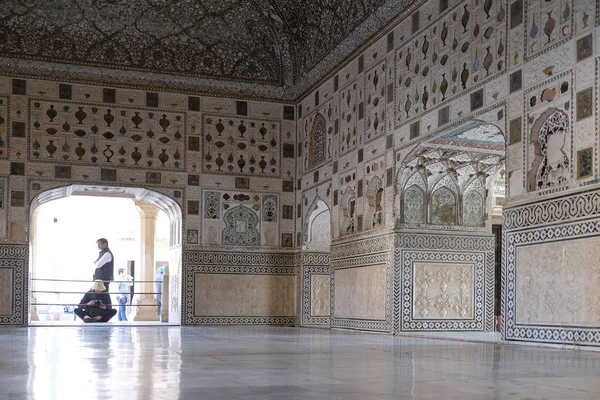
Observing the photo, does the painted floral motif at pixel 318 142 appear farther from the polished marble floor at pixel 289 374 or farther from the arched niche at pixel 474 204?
the polished marble floor at pixel 289 374

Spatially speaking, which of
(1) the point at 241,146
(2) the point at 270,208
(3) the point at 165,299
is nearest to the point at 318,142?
(1) the point at 241,146

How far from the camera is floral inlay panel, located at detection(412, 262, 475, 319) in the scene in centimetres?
1067

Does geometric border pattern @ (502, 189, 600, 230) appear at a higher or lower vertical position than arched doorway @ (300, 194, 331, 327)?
higher

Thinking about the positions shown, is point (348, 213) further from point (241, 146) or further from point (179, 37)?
point (179, 37)

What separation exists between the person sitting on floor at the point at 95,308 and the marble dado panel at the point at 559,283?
376 inches

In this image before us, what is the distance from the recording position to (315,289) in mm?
14211

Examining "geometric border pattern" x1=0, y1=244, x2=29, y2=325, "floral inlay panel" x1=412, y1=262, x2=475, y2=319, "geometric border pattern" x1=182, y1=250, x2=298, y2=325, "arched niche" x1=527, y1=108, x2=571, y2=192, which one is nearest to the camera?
"arched niche" x1=527, y1=108, x2=571, y2=192

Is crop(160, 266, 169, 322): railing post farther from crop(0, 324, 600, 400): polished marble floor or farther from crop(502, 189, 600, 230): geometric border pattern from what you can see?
crop(0, 324, 600, 400): polished marble floor

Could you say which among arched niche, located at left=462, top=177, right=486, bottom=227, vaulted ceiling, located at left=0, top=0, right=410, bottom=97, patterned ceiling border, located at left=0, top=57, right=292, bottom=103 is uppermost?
vaulted ceiling, located at left=0, top=0, right=410, bottom=97

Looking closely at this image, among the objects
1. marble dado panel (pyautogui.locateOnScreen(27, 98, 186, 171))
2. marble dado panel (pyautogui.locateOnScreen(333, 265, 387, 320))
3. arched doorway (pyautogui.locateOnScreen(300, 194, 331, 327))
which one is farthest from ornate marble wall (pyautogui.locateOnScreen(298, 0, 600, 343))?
marble dado panel (pyautogui.locateOnScreen(27, 98, 186, 171))

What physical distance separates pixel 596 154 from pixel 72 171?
361 inches

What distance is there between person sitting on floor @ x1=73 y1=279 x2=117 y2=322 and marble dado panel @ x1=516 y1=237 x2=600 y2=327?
954 centimetres

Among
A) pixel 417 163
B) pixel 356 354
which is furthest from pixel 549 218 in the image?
pixel 417 163

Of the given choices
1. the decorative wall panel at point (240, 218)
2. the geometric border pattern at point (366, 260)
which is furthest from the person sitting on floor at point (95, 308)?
the geometric border pattern at point (366, 260)
